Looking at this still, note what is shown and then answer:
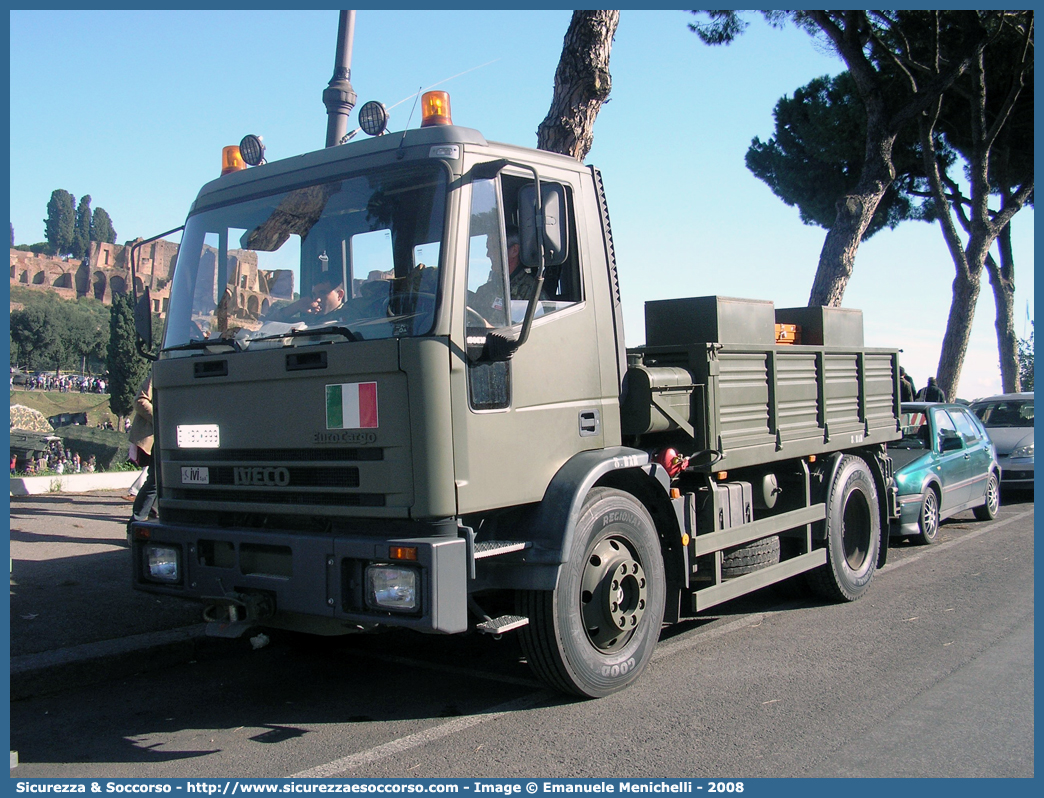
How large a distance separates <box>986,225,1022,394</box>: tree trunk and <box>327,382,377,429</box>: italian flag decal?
2325 cm

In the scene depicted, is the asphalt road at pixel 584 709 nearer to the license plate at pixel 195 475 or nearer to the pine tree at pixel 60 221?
the license plate at pixel 195 475

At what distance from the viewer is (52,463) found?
656 inches

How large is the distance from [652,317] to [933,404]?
19.5 ft

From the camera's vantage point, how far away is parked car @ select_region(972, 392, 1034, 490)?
44.0ft

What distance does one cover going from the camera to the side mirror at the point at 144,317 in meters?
5.15

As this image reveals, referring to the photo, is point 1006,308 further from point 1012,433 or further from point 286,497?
point 286,497

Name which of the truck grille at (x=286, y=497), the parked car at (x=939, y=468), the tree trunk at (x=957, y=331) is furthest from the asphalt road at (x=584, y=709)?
the tree trunk at (x=957, y=331)

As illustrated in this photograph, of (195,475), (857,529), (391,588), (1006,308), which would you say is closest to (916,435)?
(857,529)

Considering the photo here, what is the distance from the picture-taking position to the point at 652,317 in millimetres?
6051

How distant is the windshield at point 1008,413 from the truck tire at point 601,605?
39.6 ft

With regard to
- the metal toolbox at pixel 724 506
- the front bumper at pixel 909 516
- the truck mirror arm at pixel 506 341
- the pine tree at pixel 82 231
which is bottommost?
the front bumper at pixel 909 516

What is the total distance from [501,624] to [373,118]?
8.89 feet

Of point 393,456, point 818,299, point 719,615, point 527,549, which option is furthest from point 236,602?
point 818,299
